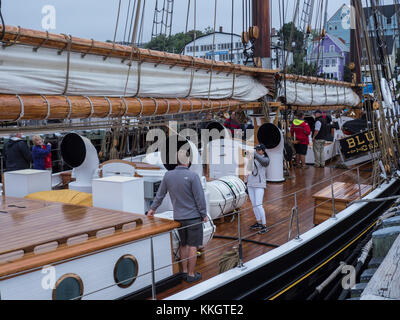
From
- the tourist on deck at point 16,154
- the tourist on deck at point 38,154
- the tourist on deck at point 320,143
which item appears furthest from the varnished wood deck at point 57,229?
the tourist on deck at point 320,143

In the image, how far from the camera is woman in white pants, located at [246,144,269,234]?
592 cm

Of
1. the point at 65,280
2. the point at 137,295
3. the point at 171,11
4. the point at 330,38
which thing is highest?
the point at 330,38

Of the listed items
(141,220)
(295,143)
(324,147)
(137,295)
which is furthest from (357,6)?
(137,295)

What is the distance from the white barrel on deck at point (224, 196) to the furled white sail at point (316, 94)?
305 cm

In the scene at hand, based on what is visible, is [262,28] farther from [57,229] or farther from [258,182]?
[57,229]

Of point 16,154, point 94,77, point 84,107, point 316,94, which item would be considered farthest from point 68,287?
point 316,94

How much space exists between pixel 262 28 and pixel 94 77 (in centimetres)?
462

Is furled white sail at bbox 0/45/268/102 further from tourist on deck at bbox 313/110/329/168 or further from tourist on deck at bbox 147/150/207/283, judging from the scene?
tourist on deck at bbox 313/110/329/168

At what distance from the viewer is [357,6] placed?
7.63 metres

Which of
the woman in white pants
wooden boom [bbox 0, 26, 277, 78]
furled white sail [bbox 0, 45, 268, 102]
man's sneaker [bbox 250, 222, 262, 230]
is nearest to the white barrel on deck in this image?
the woman in white pants

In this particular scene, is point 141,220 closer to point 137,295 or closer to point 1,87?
point 137,295

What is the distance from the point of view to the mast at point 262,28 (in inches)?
330

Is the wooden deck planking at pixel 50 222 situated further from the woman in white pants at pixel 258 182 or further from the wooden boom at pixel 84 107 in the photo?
the woman in white pants at pixel 258 182
